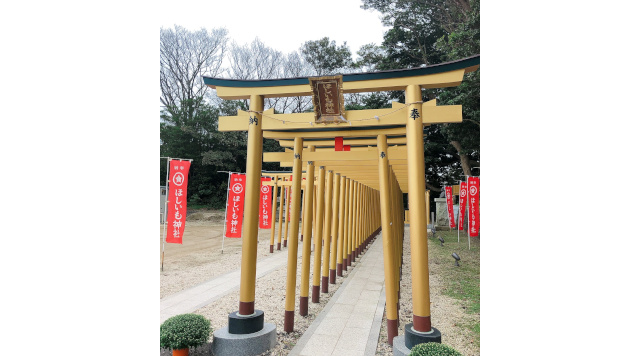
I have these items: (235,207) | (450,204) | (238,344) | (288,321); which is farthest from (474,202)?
(238,344)

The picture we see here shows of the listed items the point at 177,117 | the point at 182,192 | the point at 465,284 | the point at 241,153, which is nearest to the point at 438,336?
the point at 465,284

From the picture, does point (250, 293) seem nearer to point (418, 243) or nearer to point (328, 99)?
point (418, 243)

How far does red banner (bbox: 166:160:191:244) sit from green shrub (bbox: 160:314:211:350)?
6032mm

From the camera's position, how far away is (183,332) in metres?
3.89

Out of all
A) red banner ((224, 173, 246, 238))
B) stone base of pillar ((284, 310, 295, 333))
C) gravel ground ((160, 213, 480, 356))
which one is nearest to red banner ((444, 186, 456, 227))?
gravel ground ((160, 213, 480, 356))

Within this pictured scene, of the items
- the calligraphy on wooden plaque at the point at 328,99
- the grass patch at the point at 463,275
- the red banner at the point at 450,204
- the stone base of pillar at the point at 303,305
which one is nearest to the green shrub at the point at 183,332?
the stone base of pillar at the point at 303,305

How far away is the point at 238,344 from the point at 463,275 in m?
7.82

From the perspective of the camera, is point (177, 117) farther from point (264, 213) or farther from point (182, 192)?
point (182, 192)

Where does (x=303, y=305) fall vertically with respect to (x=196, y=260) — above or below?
above

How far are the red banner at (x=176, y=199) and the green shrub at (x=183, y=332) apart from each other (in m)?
6.03

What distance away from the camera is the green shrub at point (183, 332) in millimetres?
3826

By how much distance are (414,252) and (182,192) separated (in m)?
7.78

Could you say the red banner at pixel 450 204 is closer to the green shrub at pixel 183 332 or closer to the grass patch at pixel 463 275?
the grass patch at pixel 463 275

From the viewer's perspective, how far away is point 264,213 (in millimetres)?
15031
